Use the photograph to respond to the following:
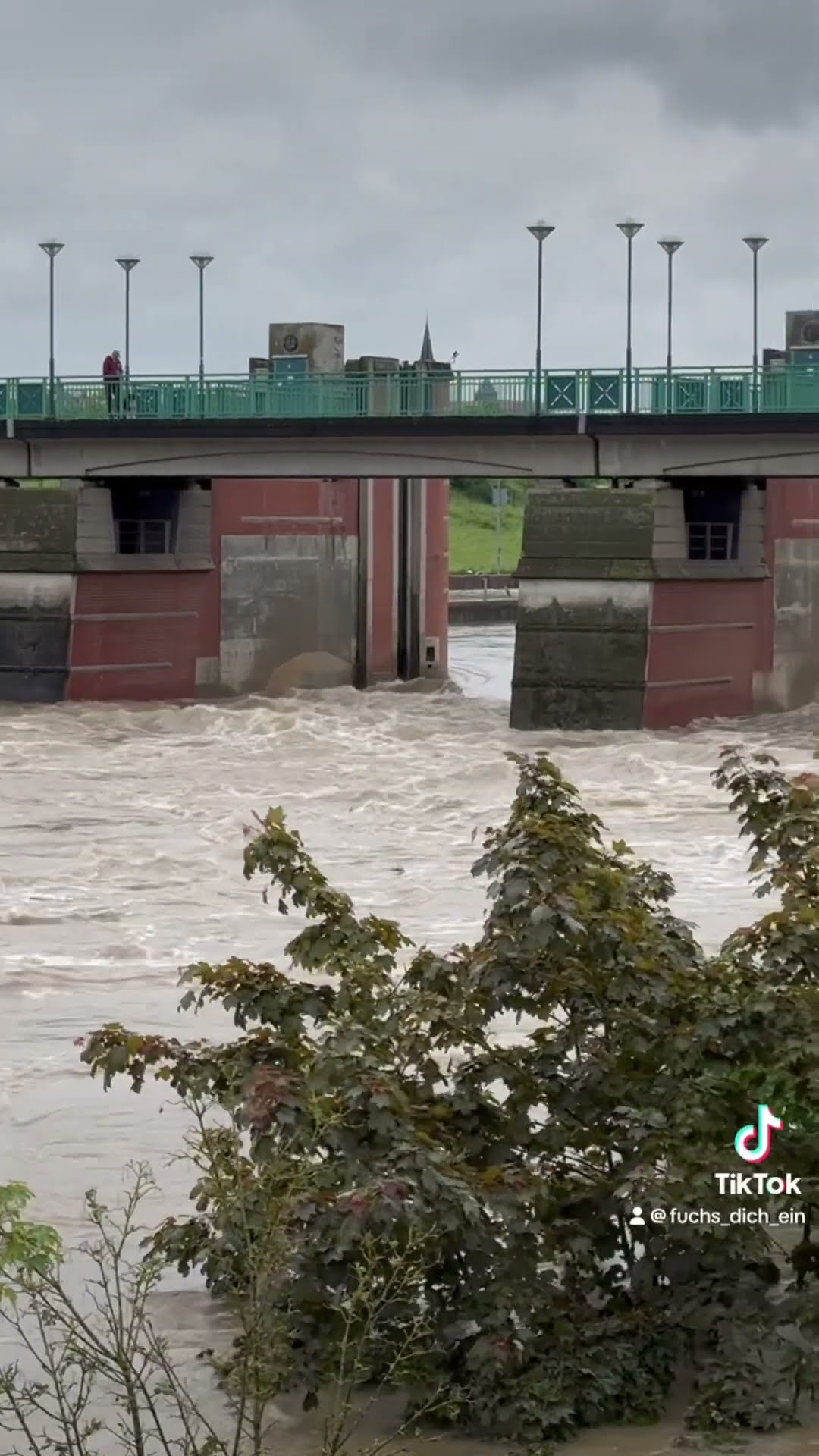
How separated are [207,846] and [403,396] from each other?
55.1 ft

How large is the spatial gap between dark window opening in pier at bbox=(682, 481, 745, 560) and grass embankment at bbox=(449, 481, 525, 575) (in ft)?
217

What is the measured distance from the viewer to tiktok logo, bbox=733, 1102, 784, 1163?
1010 cm

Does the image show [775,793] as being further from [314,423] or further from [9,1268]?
[314,423]

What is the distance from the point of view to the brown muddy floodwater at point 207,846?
14961mm

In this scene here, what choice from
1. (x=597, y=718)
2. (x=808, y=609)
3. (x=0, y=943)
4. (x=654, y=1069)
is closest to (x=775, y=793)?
(x=654, y=1069)

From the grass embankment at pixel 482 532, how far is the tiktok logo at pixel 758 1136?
10370 centimetres

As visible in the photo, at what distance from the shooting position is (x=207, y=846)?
29750mm

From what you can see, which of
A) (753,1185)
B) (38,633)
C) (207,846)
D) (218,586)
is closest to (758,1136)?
(753,1185)

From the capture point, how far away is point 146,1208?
13336 millimetres

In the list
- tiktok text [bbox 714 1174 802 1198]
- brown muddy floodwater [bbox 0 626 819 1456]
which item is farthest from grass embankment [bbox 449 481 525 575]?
tiktok text [bbox 714 1174 802 1198]

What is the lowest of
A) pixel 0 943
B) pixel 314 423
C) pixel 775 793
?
pixel 0 943

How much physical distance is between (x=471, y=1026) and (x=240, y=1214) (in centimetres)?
179

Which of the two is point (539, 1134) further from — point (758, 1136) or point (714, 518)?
point (714, 518)

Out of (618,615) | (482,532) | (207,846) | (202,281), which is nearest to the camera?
(207,846)
